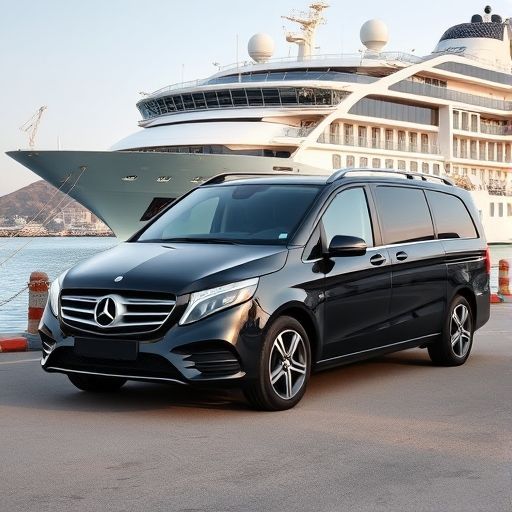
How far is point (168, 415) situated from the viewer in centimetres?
671

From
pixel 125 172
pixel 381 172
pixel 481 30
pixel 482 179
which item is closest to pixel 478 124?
pixel 482 179

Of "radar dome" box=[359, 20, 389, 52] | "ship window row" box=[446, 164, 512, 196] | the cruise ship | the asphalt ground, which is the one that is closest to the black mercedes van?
the asphalt ground

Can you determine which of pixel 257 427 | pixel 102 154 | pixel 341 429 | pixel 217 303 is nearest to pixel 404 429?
pixel 341 429

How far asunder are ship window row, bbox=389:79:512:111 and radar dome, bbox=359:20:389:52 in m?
3.88

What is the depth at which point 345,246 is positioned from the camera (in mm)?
7426

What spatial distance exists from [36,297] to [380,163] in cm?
4065

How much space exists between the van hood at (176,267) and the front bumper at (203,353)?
25 cm

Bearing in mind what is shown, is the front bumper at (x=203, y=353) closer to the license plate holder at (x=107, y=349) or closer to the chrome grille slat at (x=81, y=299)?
the license plate holder at (x=107, y=349)

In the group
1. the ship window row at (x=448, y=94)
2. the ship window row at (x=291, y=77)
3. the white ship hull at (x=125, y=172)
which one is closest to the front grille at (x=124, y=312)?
the white ship hull at (x=125, y=172)

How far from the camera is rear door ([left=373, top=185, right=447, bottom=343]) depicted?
838 cm

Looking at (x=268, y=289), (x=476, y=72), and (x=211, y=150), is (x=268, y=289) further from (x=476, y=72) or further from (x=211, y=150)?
(x=476, y=72)

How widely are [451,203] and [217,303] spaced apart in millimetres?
3799

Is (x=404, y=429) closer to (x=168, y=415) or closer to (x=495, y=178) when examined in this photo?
(x=168, y=415)

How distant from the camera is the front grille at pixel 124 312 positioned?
6582 mm
